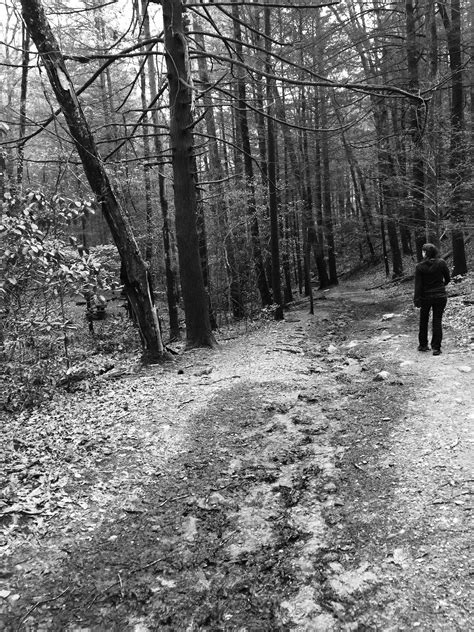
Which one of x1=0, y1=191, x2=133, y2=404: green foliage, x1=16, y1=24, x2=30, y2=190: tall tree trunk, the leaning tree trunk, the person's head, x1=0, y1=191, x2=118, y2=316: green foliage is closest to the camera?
x1=0, y1=191, x2=118, y2=316: green foliage

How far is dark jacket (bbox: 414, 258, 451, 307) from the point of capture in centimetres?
761

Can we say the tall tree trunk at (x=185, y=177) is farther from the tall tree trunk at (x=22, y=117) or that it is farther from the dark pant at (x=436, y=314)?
the dark pant at (x=436, y=314)

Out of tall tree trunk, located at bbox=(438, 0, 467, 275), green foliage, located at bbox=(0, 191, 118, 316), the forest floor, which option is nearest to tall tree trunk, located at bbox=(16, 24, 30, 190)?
Answer: green foliage, located at bbox=(0, 191, 118, 316)

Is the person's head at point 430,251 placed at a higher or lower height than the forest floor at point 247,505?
higher

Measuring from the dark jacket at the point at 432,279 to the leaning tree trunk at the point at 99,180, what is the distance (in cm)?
518

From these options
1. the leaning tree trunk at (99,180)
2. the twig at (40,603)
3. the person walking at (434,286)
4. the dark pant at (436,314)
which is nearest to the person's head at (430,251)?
the person walking at (434,286)

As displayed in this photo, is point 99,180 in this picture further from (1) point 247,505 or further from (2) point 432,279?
(1) point 247,505

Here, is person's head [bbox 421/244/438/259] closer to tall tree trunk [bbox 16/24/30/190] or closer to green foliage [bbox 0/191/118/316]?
green foliage [bbox 0/191/118/316]

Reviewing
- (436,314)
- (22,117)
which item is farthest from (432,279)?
(22,117)

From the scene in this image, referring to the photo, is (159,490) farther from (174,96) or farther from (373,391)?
(174,96)

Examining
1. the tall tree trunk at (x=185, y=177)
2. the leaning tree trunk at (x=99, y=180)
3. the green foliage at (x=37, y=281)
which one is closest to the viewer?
the green foliage at (x=37, y=281)

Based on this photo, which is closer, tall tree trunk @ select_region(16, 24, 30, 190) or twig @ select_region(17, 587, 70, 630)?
twig @ select_region(17, 587, 70, 630)

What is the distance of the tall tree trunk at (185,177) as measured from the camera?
8.97 metres

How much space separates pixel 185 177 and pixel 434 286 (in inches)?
225
